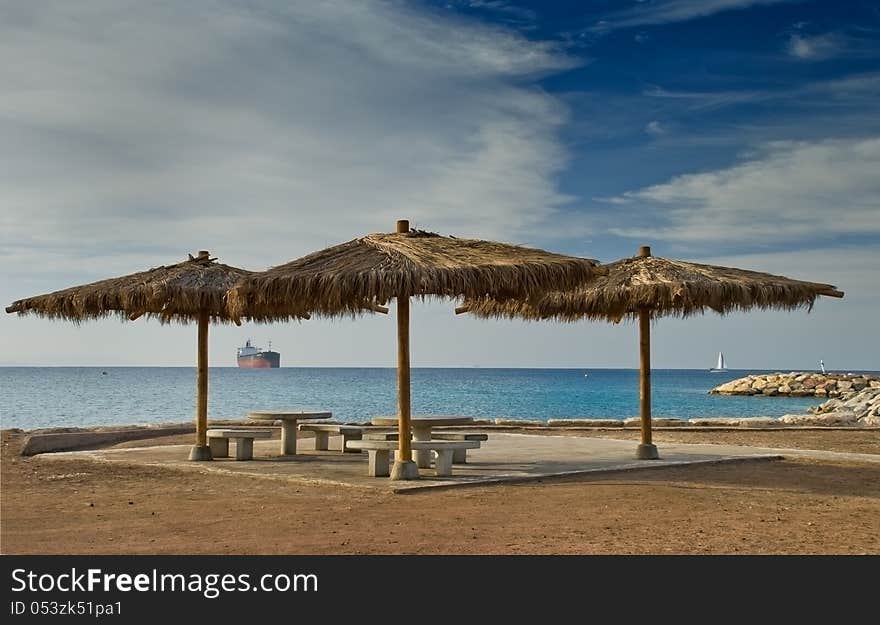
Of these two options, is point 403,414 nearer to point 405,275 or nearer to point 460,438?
point 405,275

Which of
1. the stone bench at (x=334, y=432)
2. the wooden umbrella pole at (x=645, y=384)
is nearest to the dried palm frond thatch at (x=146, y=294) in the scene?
the stone bench at (x=334, y=432)

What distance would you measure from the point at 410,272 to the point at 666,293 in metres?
3.29

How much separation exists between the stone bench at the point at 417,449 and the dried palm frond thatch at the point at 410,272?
139cm

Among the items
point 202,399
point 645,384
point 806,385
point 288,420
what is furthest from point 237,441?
point 806,385

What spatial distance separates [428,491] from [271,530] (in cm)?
215

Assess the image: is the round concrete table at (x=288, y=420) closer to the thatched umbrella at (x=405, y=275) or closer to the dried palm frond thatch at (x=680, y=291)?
→ the thatched umbrella at (x=405, y=275)

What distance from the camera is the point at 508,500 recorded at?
7.62 meters

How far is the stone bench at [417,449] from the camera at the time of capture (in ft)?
29.0

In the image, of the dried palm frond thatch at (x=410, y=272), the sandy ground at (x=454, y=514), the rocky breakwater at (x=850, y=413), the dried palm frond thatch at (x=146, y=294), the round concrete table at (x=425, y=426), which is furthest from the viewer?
the rocky breakwater at (x=850, y=413)

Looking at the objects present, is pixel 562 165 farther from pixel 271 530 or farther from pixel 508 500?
pixel 271 530

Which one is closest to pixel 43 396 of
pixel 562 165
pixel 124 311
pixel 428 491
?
pixel 562 165

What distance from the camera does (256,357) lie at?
122750 millimetres
